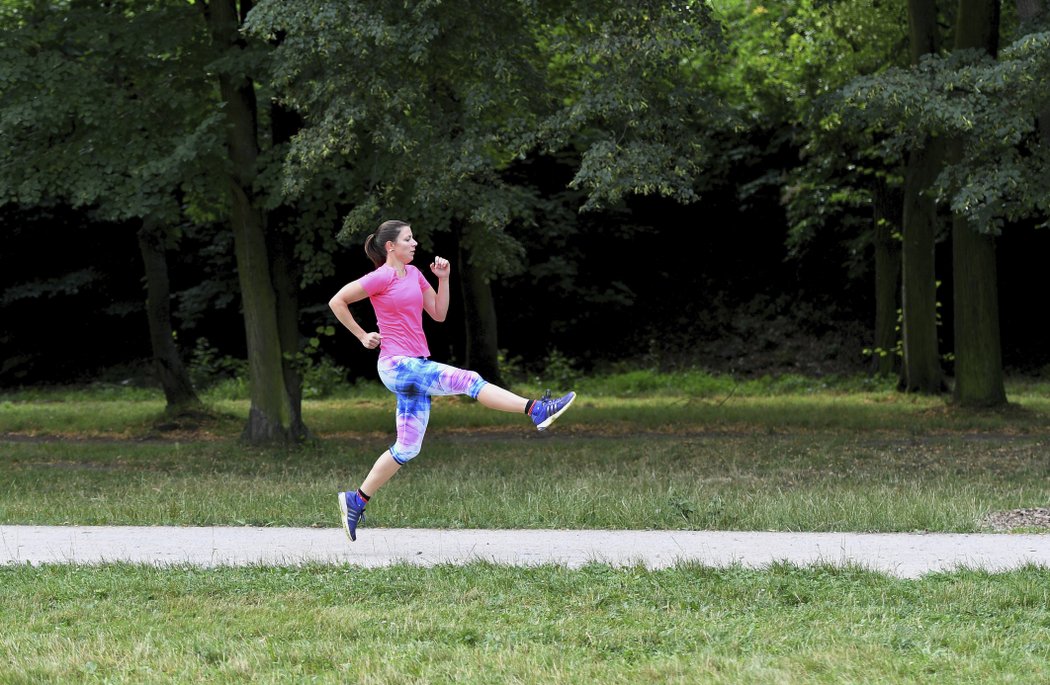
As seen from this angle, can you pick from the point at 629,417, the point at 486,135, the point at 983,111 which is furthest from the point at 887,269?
the point at 486,135

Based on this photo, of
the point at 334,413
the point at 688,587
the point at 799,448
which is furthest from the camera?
the point at 334,413

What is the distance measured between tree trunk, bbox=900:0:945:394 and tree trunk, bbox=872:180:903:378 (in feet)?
9.06

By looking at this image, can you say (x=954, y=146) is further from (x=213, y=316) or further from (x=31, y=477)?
(x=213, y=316)

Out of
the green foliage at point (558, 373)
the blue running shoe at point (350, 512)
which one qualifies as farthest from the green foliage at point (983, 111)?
the green foliage at point (558, 373)

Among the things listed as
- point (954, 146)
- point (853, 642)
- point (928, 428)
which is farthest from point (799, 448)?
Answer: point (853, 642)

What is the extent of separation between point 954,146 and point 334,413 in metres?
11.0

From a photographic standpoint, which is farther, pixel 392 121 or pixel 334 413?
pixel 334 413

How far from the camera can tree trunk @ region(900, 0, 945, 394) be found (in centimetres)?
2072

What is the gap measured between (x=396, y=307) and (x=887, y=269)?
63.8 ft

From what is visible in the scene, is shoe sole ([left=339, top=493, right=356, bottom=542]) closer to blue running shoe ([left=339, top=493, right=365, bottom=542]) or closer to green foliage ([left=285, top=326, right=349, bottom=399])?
blue running shoe ([left=339, top=493, right=365, bottom=542])

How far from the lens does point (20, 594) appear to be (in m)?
6.29

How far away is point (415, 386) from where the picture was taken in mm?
7453

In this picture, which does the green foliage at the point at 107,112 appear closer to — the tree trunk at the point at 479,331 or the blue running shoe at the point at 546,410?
the blue running shoe at the point at 546,410

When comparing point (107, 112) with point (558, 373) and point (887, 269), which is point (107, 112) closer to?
point (558, 373)
